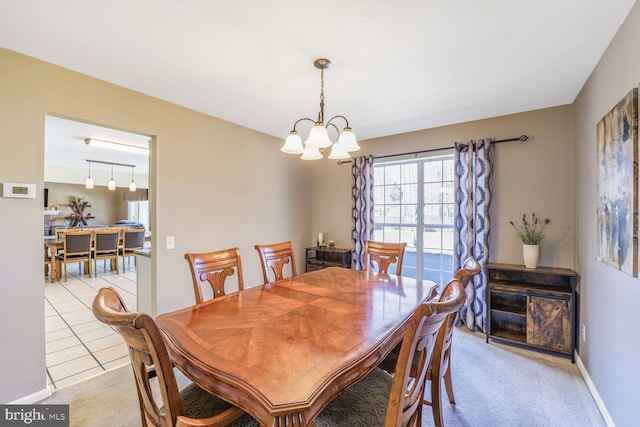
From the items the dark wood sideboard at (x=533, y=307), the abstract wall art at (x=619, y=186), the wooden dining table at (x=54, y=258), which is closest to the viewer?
the abstract wall art at (x=619, y=186)

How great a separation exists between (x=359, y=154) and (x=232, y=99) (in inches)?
83.3

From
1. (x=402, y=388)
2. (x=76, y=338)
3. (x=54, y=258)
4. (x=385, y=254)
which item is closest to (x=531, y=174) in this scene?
(x=385, y=254)

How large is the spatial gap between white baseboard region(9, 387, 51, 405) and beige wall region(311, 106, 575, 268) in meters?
4.33

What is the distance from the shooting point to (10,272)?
1947 mm

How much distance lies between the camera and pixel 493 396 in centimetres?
215

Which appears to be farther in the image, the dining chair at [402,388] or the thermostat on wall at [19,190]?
the thermostat on wall at [19,190]

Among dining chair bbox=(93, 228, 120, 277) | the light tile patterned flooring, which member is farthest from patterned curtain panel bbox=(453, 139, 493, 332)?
dining chair bbox=(93, 228, 120, 277)

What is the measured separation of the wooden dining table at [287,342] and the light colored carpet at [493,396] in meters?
0.89

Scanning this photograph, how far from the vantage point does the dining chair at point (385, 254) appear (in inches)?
106

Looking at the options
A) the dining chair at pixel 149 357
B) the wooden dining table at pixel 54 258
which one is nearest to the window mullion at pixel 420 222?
the dining chair at pixel 149 357

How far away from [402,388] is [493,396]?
1757mm

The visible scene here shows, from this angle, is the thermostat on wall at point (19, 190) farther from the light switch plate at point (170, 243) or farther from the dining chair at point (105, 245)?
the dining chair at point (105, 245)

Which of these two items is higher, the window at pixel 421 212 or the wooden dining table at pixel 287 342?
the window at pixel 421 212

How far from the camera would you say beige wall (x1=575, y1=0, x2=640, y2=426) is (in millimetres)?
1551
